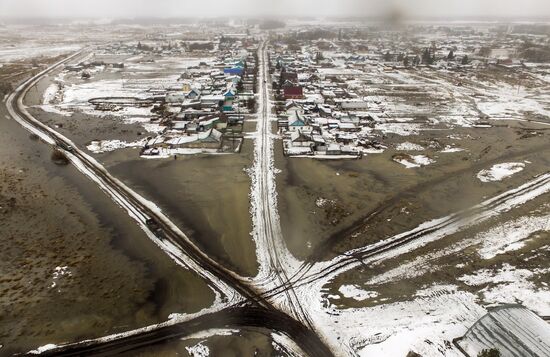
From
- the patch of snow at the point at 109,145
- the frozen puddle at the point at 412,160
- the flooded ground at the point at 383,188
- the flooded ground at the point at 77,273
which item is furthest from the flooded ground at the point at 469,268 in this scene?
the patch of snow at the point at 109,145

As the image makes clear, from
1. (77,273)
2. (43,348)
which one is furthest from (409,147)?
(43,348)

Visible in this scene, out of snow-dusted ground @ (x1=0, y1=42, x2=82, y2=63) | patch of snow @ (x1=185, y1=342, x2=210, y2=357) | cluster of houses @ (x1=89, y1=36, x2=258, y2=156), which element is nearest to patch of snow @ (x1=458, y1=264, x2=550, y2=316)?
patch of snow @ (x1=185, y1=342, x2=210, y2=357)

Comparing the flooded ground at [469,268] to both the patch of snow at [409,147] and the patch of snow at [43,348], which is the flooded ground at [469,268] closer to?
the patch of snow at [43,348]

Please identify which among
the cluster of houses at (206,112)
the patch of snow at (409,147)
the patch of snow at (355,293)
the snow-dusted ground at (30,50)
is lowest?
the patch of snow at (355,293)

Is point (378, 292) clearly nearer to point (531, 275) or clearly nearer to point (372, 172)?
point (531, 275)

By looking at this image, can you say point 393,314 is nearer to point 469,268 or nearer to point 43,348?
point 469,268

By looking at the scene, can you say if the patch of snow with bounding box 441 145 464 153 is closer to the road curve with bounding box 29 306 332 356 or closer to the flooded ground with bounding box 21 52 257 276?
the flooded ground with bounding box 21 52 257 276
